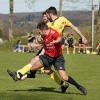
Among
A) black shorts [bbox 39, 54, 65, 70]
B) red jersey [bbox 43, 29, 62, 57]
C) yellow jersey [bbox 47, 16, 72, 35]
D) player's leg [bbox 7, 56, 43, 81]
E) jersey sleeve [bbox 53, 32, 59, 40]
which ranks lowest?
player's leg [bbox 7, 56, 43, 81]

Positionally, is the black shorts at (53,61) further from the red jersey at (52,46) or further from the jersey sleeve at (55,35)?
the jersey sleeve at (55,35)

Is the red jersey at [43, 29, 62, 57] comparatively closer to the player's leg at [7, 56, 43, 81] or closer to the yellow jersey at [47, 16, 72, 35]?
the yellow jersey at [47, 16, 72, 35]

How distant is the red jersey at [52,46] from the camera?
45.7ft

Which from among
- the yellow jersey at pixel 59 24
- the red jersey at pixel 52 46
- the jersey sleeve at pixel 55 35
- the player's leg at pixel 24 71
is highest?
the yellow jersey at pixel 59 24

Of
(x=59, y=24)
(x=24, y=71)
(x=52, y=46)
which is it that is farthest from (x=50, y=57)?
(x=59, y=24)

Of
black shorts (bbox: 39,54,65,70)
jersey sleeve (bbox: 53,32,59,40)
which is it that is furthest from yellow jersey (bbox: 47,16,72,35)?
black shorts (bbox: 39,54,65,70)

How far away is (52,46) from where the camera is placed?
1392cm

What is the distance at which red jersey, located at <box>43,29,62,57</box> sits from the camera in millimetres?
13938

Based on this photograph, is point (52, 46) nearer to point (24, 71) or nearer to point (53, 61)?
point (53, 61)

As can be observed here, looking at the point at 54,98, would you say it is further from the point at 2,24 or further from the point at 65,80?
the point at 2,24

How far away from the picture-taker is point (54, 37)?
1395cm

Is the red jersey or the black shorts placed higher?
the red jersey

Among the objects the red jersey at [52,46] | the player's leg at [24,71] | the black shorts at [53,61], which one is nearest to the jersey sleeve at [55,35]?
the red jersey at [52,46]

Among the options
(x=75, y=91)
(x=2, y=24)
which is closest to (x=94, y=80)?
(x=75, y=91)
